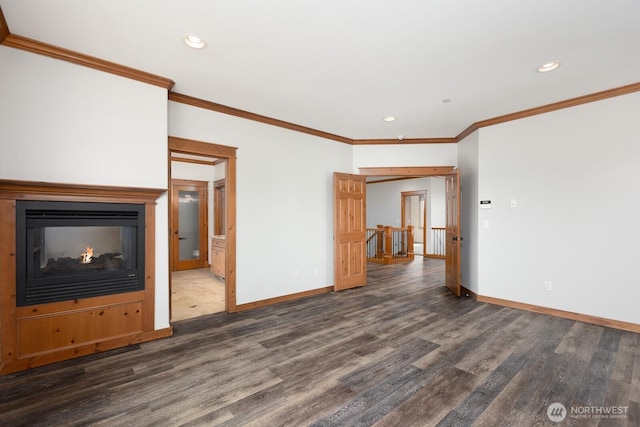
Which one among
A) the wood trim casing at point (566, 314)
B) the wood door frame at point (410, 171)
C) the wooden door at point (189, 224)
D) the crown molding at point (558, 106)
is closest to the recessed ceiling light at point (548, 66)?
the crown molding at point (558, 106)

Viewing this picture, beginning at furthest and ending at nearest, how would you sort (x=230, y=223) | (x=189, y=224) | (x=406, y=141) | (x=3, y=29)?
(x=189, y=224)
(x=406, y=141)
(x=230, y=223)
(x=3, y=29)

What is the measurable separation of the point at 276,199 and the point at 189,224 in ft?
12.8

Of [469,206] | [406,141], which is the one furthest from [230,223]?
[469,206]

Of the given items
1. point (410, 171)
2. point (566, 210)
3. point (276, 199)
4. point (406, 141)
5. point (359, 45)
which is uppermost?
point (359, 45)

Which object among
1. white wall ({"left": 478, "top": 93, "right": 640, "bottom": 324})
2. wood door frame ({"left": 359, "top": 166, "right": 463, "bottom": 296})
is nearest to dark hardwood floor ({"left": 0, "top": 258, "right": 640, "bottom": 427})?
white wall ({"left": 478, "top": 93, "right": 640, "bottom": 324})

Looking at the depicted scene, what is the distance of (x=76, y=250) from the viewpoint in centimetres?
290

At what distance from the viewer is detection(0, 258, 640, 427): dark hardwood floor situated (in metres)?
2.04

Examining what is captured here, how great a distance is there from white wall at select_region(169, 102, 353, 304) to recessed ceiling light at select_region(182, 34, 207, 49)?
49.2 inches

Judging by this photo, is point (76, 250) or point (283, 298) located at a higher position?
point (76, 250)

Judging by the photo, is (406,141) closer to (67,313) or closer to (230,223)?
(230,223)

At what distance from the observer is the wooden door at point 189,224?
23.8 ft

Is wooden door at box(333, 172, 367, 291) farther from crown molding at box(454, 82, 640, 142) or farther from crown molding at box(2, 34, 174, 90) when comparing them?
crown molding at box(2, 34, 174, 90)

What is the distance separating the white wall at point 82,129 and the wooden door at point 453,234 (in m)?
4.34

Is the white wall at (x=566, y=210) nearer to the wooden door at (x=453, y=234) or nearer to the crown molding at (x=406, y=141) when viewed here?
the wooden door at (x=453, y=234)
